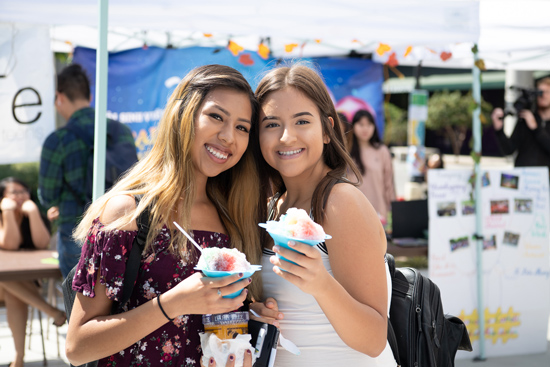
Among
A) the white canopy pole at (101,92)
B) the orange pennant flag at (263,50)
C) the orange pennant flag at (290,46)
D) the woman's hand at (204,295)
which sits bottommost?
the woman's hand at (204,295)

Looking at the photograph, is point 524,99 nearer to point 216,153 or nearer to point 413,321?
point 413,321

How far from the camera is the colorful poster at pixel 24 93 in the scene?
3914mm

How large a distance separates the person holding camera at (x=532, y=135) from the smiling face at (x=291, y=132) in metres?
4.66

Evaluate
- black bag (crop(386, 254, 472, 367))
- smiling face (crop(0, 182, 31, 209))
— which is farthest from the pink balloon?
black bag (crop(386, 254, 472, 367))

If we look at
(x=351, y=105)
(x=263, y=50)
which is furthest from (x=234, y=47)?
(x=351, y=105)

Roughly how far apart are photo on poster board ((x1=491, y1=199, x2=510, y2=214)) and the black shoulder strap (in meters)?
4.15

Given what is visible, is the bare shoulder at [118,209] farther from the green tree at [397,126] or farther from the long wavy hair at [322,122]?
the green tree at [397,126]

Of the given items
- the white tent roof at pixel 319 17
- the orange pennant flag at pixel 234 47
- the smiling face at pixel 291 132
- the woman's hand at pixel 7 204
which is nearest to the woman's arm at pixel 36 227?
the woman's hand at pixel 7 204

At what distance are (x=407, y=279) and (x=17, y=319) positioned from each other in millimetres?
3758

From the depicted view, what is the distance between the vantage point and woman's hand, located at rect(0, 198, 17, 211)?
5.20 metres

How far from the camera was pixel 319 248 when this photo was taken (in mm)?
1914

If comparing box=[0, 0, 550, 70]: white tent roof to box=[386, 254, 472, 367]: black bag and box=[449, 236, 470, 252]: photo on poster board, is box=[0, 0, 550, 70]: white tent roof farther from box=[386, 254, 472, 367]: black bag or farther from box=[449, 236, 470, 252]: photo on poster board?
box=[386, 254, 472, 367]: black bag

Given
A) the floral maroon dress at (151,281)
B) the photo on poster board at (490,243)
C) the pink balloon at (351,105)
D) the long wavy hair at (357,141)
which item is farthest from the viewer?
the pink balloon at (351,105)

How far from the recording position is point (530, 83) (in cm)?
1393
